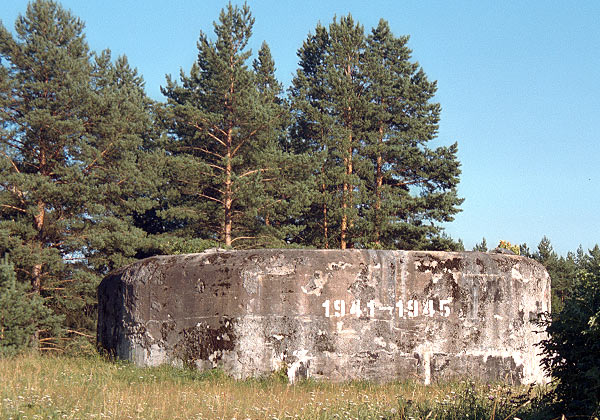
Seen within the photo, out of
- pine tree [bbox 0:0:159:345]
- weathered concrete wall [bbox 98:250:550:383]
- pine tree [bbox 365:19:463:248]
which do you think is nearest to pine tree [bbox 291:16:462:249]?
pine tree [bbox 365:19:463:248]

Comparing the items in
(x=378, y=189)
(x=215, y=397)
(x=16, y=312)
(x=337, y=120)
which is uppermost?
(x=337, y=120)

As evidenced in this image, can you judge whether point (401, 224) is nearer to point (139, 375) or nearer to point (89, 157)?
point (89, 157)

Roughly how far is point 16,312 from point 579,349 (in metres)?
16.8

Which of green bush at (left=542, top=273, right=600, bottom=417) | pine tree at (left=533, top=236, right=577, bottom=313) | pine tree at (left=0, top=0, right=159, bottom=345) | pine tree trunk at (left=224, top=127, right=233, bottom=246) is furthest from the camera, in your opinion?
pine tree at (left=533, top=236, right=577, bottom=313)

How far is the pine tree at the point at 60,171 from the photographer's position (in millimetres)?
21688

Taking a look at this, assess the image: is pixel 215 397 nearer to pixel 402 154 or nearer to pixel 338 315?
pixel 338 315

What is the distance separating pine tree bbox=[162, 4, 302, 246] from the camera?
2327 cm

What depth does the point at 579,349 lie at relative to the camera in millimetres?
5016

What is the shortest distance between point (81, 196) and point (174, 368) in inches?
583

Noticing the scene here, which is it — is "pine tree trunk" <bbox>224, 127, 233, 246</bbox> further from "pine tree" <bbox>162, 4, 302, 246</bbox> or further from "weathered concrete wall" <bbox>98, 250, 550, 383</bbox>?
"weathered concrete wall" <bbox>98, 250, 550, 383</bbox>

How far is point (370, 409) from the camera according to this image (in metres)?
5.85

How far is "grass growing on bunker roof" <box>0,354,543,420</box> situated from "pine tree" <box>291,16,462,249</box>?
1760 centimetres

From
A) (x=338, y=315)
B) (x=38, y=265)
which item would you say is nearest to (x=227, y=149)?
(x=38, y=265)

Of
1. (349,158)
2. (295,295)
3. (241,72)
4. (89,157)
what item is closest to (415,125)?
(349,158)
